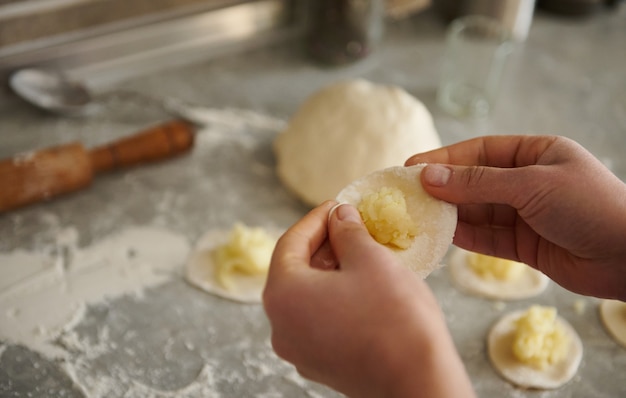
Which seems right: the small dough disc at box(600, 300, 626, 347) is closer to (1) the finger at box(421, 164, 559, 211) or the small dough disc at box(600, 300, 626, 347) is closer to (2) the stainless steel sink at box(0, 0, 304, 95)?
(1) the finger at box(421, 164, 559, 211)

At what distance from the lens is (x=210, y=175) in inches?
57.2

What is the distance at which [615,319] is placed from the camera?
1219 millimetres

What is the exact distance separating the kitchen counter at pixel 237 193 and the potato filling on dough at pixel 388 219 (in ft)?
1.15

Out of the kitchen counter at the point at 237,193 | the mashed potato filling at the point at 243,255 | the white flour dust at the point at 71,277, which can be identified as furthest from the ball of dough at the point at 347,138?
the white flour dust at the point at 71,277

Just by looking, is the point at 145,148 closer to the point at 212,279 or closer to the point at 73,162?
the point at 73,162

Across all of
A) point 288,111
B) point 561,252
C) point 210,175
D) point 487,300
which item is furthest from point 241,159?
point 561,252

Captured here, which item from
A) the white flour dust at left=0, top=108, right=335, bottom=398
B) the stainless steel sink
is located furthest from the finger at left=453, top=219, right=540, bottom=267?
the stainless steel sink

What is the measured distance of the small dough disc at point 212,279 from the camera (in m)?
1.21

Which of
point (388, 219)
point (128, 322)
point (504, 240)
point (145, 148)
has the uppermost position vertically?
point (388, 219)

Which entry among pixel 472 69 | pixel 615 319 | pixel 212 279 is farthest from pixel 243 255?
pixel 472 69

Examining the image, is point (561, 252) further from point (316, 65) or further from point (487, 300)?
point (316, 65)

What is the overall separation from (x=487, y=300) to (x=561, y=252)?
0.32 m

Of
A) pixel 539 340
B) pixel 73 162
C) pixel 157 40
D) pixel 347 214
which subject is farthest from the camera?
pixel 157 40

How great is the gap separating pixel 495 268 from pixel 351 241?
609 millimetres
